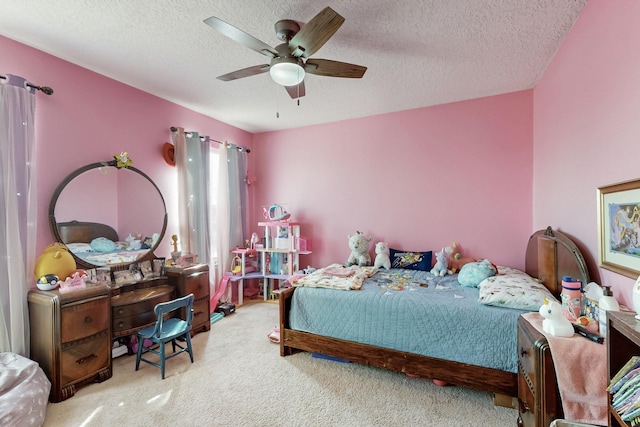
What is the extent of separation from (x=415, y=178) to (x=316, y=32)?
2.37 meters

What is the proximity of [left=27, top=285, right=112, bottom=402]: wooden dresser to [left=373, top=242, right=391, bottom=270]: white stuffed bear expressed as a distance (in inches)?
107

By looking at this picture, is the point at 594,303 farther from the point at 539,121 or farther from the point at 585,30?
the point at 539,121

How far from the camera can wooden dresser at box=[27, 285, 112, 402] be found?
1928 mm

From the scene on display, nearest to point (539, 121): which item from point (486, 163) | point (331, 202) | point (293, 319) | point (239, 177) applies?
point (486, 163)

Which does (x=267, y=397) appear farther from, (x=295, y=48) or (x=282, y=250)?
(x=295, y=48)

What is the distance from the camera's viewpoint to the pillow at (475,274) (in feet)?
8.28

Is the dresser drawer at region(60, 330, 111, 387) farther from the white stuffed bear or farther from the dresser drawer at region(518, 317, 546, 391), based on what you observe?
the dresser drawer at region(518, 317, 546, 391)

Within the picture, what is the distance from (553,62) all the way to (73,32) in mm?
3714

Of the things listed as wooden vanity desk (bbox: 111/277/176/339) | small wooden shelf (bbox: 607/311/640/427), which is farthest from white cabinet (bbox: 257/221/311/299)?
small wooden shelf (bbox: 607/311/640/427)

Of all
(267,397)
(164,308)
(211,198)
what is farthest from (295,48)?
(211,198)

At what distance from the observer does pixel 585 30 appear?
171cm

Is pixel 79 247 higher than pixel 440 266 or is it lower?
higher

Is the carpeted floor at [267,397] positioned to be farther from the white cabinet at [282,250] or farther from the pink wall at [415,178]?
the pink wall at [415,178]

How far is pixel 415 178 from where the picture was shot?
11.4 ft
